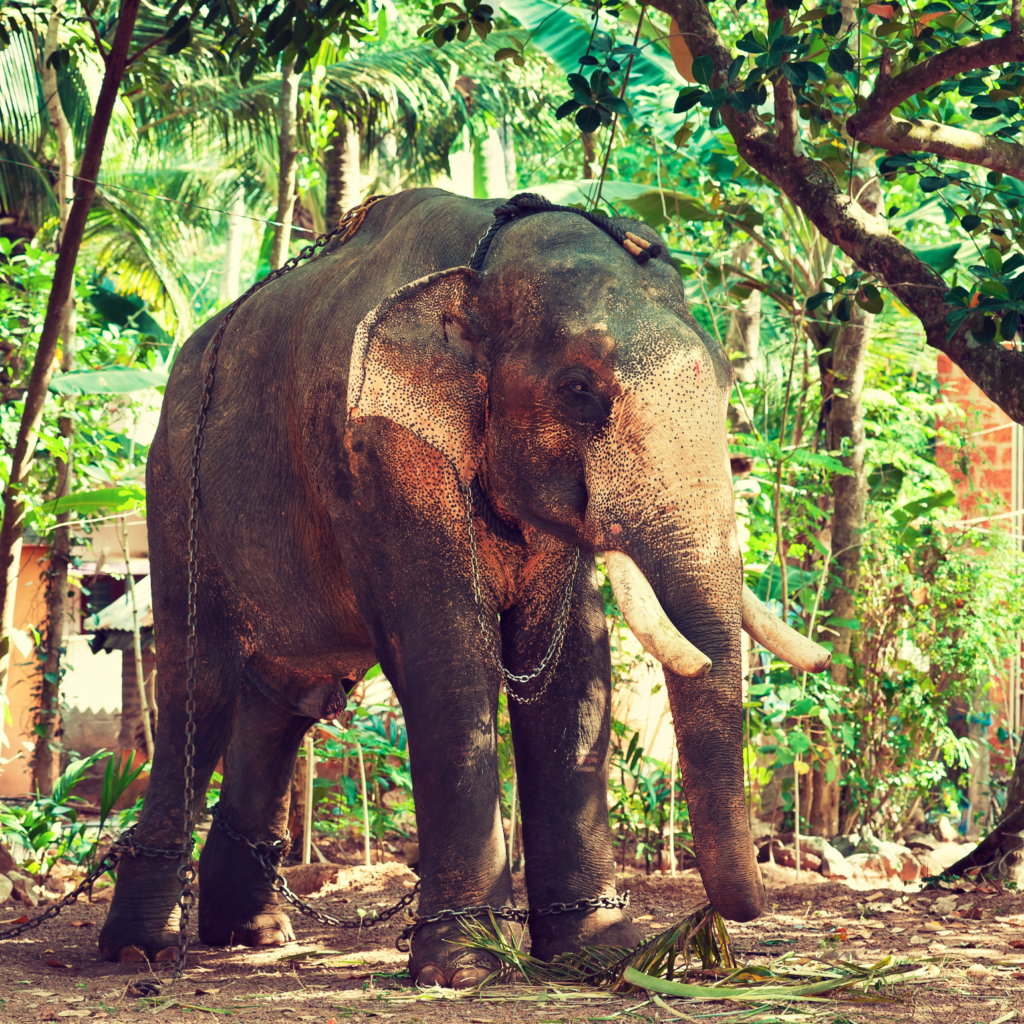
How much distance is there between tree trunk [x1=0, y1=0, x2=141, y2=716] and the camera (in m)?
4.86

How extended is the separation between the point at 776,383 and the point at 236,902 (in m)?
8.06

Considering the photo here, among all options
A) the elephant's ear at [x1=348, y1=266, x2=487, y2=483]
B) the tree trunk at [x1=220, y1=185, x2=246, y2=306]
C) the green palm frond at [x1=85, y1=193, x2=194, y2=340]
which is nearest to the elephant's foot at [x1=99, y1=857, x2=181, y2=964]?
the elephant's ear at [x1=348, y1=266, x2=487, y2=483]

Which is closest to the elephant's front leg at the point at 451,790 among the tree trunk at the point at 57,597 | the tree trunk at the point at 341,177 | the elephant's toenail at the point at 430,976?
the elephant's toenail at the point at 430,976

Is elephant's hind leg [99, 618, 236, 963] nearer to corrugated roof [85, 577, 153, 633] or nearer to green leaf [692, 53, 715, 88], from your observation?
green leaf [692, 53, 715, 88]

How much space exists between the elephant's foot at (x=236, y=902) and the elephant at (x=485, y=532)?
0.27 meters

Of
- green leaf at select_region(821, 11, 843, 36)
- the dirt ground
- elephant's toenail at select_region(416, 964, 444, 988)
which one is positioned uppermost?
green leaf at select_region(821, 11, 843, 36)

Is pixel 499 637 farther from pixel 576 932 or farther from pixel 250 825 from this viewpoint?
pixel 250 825

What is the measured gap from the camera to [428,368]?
3.52 meters

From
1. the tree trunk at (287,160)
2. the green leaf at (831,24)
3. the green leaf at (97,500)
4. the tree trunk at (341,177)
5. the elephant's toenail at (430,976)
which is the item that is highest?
the tree trunk at (341,177)

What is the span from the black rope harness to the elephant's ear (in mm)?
117

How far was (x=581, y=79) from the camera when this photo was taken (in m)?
4.07

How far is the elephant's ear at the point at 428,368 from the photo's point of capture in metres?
3.50

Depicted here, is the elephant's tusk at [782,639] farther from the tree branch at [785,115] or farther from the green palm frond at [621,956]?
the tree branch at [785,115]

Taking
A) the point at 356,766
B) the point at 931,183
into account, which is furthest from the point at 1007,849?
the point at 356,766
